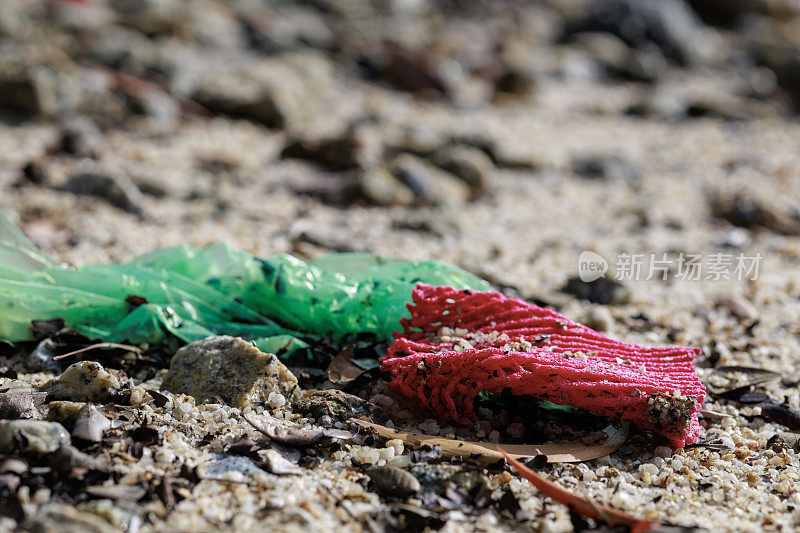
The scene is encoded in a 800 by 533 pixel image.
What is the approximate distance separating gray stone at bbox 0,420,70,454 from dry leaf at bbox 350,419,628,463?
870mm

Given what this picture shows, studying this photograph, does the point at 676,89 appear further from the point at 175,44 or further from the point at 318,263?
the point at 318,263

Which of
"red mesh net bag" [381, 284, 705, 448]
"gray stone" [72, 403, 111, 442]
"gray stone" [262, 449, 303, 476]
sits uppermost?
"red mesh net bag" [381, 284, 705, 448]

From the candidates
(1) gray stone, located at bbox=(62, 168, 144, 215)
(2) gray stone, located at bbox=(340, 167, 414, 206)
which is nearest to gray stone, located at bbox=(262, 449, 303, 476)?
(1) gray stone, located at bbox=(62, 168, 144, 215)

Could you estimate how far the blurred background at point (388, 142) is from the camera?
441 centimetres

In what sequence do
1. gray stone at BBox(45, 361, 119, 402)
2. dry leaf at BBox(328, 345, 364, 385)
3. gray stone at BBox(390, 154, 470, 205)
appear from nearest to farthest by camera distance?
gray stone at BBox(45, 361, 119, 402)
dry leaf at BBox(328, 345, 364, 385)
gray stone at BBox(390, 154, 470, 205)

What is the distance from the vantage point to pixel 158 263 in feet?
10.4

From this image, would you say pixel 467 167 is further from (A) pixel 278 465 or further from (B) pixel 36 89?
(A) pixel 278 465

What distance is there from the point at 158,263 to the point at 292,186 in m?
2.28

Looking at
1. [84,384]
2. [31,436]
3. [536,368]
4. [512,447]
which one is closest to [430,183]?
[536,368]

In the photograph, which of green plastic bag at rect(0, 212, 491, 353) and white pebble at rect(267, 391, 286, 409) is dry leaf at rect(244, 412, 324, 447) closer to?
white pebble at rect(267, 391, 286, 409)

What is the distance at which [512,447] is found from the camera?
224 centimetres

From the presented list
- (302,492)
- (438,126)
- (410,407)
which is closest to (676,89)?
Answer: (438,126)

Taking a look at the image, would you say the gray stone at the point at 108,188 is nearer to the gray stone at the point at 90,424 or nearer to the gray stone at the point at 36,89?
the gray stone at the point at 36,89

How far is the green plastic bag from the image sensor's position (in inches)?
108
